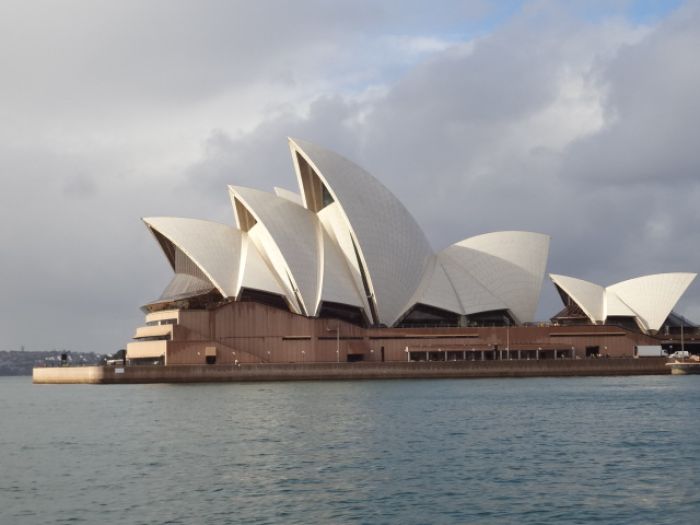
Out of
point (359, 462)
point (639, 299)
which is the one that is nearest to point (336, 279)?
point (639, 299)

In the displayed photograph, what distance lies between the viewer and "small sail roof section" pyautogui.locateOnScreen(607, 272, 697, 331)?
3223 inches

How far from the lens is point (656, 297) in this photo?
8212cm

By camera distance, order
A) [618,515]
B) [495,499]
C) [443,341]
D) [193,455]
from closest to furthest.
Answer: [618,515] < [495,499] < [193,455] < [443,341]

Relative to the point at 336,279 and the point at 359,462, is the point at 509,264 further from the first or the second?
the point at 359,462

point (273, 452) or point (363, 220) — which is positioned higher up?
point (363, 220)

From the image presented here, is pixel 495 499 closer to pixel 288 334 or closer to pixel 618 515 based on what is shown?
pixel 618 515

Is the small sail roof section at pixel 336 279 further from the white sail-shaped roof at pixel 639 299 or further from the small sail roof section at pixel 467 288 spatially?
the white sail-shaped roof at pixel 639 299

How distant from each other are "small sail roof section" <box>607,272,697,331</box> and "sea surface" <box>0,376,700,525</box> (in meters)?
35.7

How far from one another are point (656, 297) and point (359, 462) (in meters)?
61.5

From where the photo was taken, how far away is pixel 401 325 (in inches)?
3059

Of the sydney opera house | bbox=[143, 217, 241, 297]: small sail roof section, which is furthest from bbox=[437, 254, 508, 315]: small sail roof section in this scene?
bbox=[143, 217, 241, 297]: small sail roof section

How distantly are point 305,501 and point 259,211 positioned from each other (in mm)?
51253

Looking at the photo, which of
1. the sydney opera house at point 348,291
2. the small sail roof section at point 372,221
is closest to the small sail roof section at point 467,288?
the sydney opera house at point 348,291

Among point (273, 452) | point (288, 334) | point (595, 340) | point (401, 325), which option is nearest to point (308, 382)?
point (288, 334)
